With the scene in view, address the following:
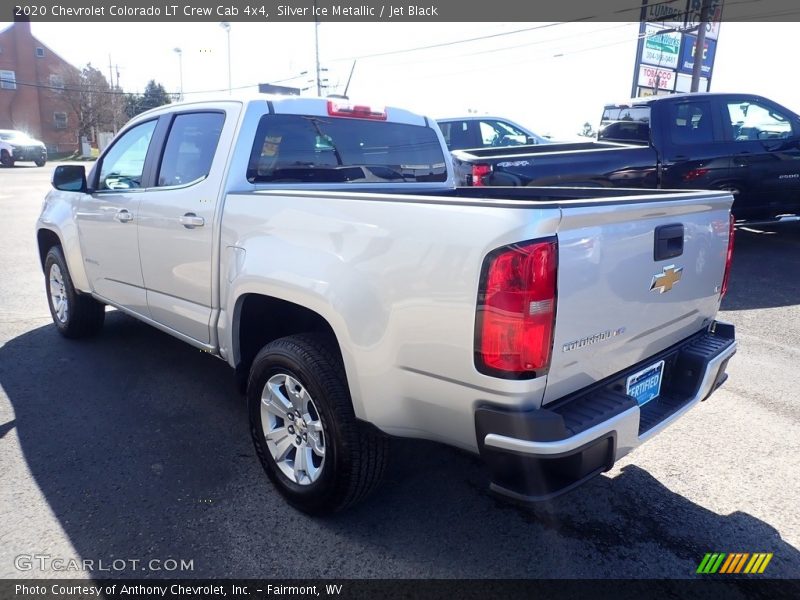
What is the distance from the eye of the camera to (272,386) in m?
2.91

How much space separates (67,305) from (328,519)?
142 inches

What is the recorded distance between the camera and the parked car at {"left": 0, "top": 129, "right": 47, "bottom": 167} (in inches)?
1211

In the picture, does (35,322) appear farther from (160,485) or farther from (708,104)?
(708,104)

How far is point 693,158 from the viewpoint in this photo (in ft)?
25.1

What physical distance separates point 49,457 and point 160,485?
78 centimetres

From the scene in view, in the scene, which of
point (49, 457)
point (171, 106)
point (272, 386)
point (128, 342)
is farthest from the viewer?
point (128, 342)

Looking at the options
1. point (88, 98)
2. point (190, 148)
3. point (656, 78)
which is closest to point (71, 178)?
point (190, 148)

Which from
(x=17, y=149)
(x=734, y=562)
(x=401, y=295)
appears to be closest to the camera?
(x=401, y=295)

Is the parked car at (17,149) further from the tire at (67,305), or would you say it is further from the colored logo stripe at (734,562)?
the colored logo stripe at (734,562)

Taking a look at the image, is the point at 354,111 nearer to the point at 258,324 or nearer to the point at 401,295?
the point at 258,324

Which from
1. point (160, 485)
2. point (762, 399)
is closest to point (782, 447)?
point (762, 399)

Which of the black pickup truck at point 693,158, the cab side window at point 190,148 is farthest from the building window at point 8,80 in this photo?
the cab side window at point 190,148

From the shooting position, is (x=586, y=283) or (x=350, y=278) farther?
(x=350, y=278)

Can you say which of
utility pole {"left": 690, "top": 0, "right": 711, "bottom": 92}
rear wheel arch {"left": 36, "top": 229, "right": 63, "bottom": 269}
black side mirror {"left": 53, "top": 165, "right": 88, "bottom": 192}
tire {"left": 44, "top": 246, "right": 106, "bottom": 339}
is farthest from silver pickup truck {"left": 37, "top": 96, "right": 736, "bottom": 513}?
utility pole {"left": 690, "top": 0, "right": 711, "bottom": 92}
